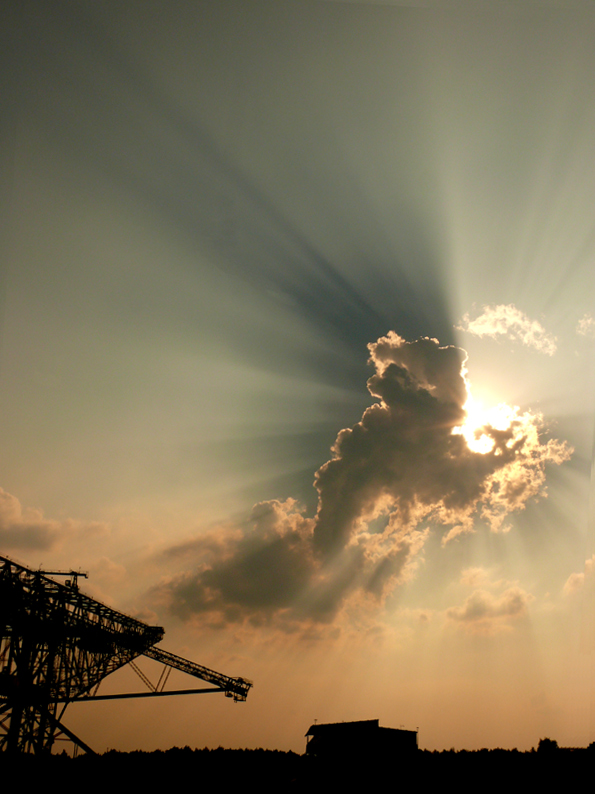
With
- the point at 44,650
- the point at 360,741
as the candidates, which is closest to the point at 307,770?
the point at 360,741

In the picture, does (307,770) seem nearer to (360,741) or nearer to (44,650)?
(360,741)

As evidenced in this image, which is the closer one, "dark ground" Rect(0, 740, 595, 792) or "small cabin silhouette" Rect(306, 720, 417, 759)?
"dark ground" Rect(0, 740, 595, 792)

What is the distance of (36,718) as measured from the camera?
41.9 meters

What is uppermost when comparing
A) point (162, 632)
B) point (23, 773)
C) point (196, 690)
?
point (162, 632)

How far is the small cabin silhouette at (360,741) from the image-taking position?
46.8m

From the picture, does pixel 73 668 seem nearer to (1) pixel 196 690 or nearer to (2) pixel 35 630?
(2) pixel 35 630

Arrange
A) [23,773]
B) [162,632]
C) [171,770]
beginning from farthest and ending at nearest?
[162,632]
[171,770]
[23,773]

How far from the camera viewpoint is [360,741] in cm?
4781

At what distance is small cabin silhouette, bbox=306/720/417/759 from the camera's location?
46.8m

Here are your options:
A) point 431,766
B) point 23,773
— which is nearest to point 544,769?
point 431,766

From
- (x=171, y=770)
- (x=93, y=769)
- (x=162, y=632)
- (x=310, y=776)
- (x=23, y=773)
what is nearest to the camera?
(x=23, y=773)

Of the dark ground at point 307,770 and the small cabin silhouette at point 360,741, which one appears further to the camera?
the small cabin silhouette at point 360,741

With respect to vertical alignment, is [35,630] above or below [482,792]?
above

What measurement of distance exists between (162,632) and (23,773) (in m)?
21.8
